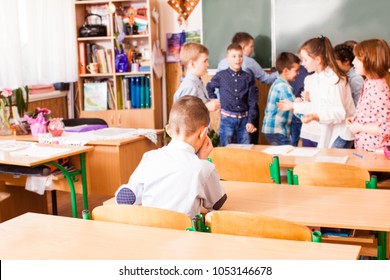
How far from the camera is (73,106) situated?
6391mm

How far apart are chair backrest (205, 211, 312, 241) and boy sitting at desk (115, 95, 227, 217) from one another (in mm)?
281

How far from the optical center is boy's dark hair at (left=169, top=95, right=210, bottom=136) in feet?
7.62

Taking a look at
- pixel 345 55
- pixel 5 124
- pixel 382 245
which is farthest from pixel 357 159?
pixel 5 124

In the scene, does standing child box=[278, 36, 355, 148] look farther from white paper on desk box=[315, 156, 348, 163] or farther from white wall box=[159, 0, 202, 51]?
white wall box=[159, 0, 202, 51]

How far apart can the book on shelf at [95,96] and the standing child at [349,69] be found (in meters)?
2.77

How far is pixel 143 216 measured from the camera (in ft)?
6.40

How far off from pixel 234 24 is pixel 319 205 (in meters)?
4.02

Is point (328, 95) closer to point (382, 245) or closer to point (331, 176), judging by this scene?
point (331, 176)

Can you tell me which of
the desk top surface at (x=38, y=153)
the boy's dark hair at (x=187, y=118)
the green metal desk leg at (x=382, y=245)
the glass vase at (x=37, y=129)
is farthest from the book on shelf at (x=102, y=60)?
the green metal desk leg at (x=382, y=245)

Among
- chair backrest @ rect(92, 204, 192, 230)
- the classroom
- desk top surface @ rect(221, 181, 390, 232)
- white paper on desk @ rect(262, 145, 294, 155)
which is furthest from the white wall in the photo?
chair backrest @ rect(92, 204, 192, 230)

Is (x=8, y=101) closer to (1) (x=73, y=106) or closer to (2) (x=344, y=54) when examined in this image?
(1) (x=73, y=106)

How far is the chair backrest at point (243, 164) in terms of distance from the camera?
2.99 metres

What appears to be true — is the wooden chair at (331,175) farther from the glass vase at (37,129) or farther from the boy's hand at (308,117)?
the glass vase at (37,129)
